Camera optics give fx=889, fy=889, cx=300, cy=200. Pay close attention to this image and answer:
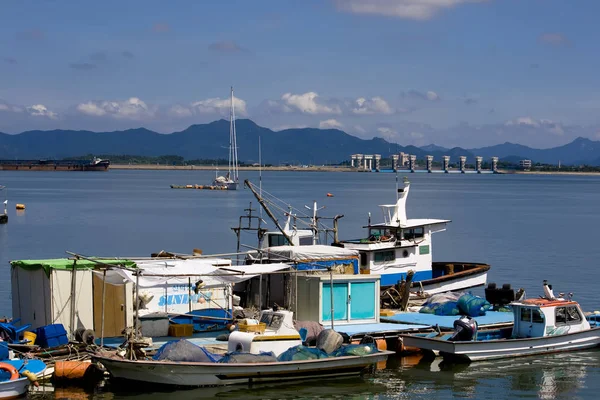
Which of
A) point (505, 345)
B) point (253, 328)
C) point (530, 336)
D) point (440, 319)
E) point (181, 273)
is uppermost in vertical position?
point (181, 273)

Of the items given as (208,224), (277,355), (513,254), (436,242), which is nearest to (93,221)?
(208,224)

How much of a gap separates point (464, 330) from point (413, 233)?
12.0 m

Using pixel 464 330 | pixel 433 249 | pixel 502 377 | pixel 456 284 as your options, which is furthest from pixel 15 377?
pixel 433 249

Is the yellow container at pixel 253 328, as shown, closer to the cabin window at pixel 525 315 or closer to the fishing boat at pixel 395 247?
the cabin window at pixel 525 315

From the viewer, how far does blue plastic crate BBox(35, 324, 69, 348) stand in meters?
22.5

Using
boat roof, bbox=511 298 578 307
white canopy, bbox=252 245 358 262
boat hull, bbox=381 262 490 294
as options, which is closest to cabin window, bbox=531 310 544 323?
boat roof, bbox=511 298 578 307

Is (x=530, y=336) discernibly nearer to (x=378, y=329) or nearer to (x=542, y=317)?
(x=542, y=317)

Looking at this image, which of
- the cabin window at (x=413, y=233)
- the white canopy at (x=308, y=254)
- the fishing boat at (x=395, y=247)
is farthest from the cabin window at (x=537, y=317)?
the cabin window at (x=413, y=233)

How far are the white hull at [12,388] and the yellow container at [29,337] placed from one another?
2.13m

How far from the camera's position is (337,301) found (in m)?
26.0

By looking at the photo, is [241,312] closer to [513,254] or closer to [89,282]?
[89,282]

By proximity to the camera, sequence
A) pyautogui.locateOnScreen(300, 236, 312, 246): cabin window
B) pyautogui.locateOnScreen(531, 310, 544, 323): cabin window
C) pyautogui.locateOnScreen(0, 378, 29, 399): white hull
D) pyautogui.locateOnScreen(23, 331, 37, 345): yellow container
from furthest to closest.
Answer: pyautogui.locateOnScreen(300, 236, 312, 246): cabin window
pyautogui.locateOnScreen(531, 310, 544, 323): cabin window
pyautogui.locateOnScreen(23, 331, 37, 345): yellow container
pyautogui.locateOnScreen(0, 378, 29, 399): white hull

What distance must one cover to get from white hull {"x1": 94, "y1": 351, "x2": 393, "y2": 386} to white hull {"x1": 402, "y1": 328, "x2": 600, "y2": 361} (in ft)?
12.3

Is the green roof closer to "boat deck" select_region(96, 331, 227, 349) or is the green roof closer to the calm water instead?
"boat deck" select_region(96, 331, 227, 349)
